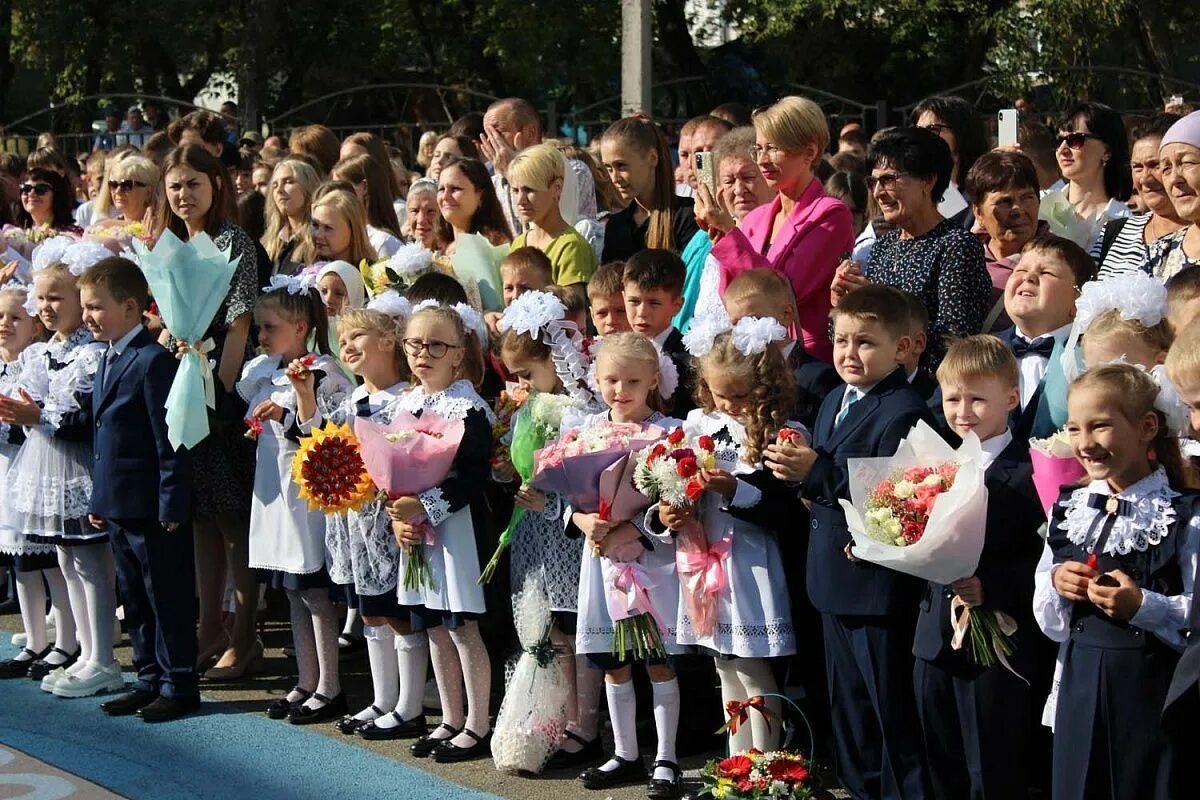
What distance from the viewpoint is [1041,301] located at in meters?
5.16

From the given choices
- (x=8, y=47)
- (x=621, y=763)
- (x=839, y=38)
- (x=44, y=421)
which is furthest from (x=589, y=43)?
(x=621, y=763)

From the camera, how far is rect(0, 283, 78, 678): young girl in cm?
736

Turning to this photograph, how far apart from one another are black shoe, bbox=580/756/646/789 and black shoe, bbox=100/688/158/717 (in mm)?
2120

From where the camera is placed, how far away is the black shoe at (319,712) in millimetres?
6579

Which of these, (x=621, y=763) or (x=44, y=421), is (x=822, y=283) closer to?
(x=621, y=763)

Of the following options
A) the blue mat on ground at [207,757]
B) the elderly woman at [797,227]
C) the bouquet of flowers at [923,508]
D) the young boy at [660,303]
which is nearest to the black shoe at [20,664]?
the blue mat on ground at [207,757]

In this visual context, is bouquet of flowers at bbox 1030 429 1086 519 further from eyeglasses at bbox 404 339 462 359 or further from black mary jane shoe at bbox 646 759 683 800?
eyeglasses at bbox 404 339 462 359

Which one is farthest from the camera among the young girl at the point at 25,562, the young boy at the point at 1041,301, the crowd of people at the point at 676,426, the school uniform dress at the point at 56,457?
the young girl at the point at 25,562

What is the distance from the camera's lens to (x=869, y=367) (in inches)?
200

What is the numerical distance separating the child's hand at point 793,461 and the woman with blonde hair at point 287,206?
3323 mm

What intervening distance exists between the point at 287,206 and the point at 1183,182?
4.25 meters

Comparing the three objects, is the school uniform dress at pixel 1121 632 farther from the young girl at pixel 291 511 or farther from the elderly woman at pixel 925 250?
the young girl at pixel 291 511

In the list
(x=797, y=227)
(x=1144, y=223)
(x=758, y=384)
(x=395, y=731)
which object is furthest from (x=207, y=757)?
(x=1144, y=223)

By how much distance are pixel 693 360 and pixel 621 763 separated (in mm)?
1442
